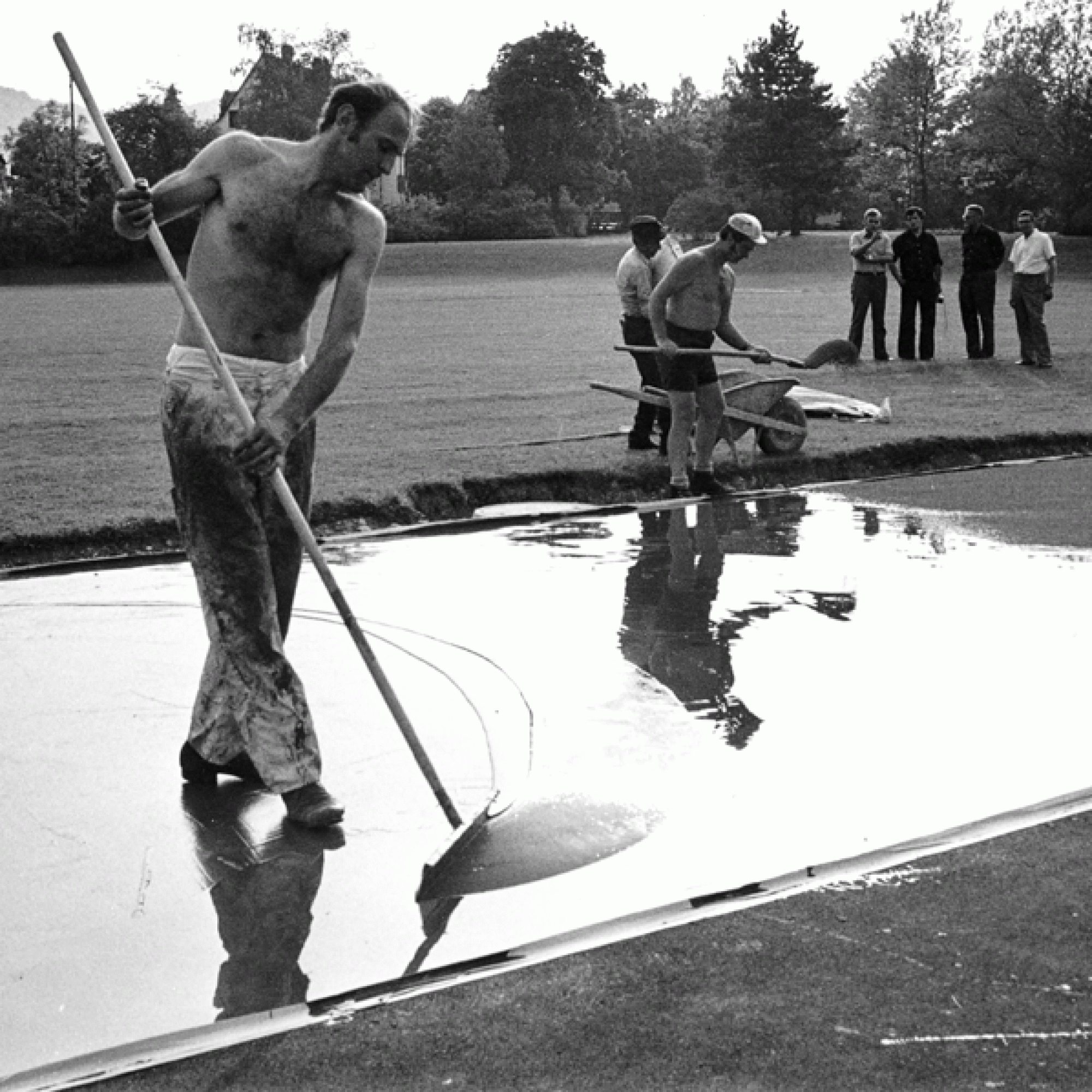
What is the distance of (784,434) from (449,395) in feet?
19.2

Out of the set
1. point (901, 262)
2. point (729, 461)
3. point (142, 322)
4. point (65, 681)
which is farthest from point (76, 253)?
point (65, 681)

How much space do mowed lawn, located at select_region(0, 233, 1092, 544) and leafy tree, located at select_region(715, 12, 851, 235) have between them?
33.7m

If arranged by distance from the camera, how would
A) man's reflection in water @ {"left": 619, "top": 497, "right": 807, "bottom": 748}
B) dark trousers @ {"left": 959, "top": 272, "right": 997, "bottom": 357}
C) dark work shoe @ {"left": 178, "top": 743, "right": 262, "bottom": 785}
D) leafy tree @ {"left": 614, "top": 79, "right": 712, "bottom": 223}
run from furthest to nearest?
leafy tree @ {"left": 614, "top": 79, "right": 712, "bottom": 223}, dark trousers @ {"left": 959, "top": 272, "right": 997, "bottom": 357}, man's reflection in water @ {"left": 619, "top": 497, "right": 807, "bottom": 748}, dark work shoe @ {"left": 178, "top": 743, "right": 262, "bottom": 785}

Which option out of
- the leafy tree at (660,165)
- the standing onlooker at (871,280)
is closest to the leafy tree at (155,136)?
the leafy tree at (660,165)

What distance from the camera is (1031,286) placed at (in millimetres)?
20672

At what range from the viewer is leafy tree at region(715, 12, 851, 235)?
73.9 metres

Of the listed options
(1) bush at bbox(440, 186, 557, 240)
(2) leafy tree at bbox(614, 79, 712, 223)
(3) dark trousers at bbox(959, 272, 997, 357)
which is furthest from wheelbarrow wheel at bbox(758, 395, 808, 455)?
(2) leafy tree at bbox(614, 79, 712, 223)

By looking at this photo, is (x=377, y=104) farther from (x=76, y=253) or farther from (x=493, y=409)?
(x=76, y=253)

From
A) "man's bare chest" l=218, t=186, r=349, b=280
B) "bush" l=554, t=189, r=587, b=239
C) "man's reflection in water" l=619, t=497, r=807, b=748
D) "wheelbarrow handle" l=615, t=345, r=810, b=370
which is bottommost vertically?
"bush" l=554, t=189, r=587, b=239

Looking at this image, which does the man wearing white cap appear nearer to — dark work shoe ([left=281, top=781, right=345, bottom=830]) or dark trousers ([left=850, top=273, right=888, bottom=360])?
dark work shoe ([left=281, top=781, right=345, bottom=830])

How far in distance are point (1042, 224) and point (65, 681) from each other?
66.2 meters

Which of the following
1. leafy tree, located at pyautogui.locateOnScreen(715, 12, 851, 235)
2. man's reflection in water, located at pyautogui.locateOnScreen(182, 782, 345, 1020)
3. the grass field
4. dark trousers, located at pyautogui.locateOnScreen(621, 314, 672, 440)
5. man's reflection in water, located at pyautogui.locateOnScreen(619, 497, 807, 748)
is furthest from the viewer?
leafy tree, located at pyautogui.locateOnScreen(715, 12, 851, 235)

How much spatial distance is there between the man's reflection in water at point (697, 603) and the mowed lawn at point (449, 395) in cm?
185

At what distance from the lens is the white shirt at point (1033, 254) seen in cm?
2067
